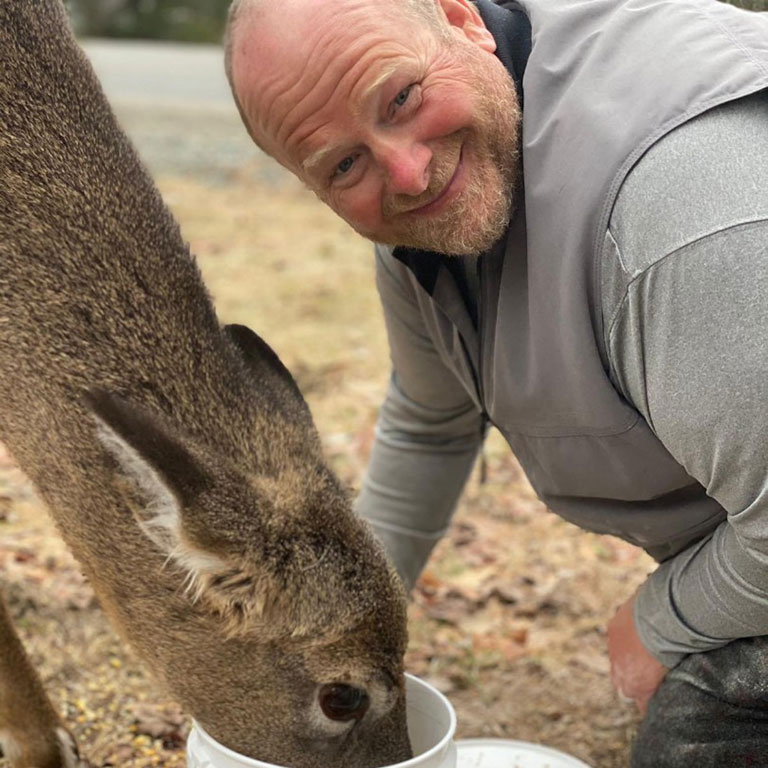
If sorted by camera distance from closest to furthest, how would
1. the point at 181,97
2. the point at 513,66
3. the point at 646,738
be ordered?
the point at 513,66 → the point at 646,738 → the point at 181,97

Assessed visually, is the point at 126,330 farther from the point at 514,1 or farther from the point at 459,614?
the point at 459,614

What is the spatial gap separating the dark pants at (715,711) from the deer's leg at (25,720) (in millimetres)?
1884

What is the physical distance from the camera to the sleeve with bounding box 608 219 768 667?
2682 millimetres

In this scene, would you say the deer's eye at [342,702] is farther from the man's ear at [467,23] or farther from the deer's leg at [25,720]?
the man's ear at [467,23]

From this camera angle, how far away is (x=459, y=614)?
532cm

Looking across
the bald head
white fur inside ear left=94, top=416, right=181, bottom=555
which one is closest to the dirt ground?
white fur inside ear left=94, top=416, right=181, bottom=555

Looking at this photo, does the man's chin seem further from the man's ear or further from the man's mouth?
the man's ear

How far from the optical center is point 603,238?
2.94 metres

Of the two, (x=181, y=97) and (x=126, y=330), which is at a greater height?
(x=126, y=330)

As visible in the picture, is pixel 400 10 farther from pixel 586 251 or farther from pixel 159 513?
pixel 159 513

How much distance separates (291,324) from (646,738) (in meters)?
5.50

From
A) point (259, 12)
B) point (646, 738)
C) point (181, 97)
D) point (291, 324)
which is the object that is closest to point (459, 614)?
point (646, 738)

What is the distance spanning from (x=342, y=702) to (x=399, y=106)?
1.62m

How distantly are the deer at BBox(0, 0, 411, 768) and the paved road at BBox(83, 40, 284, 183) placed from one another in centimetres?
856
